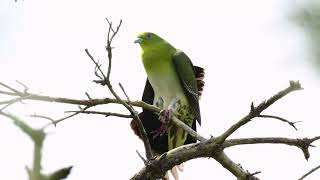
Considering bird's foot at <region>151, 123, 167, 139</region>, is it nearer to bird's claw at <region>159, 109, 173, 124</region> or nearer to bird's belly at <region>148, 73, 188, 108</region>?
bird's claw at <region>159, 109, 173, 124</region>

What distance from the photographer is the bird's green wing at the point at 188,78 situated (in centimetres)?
577

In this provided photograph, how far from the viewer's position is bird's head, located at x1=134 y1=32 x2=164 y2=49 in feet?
20.7

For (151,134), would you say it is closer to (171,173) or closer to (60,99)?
(171,173)

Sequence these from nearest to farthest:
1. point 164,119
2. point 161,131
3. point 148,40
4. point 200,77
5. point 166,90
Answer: point 164,119
point 161,131
point 166,90
point 200,77
point 148,40

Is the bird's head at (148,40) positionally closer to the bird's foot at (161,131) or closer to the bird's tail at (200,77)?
the bird's tail at (200,77)

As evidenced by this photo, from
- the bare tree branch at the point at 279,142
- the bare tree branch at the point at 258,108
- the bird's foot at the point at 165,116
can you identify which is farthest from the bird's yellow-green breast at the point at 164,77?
the bare tree branch at the point at 258,108

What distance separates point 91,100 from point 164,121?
46.2 inches

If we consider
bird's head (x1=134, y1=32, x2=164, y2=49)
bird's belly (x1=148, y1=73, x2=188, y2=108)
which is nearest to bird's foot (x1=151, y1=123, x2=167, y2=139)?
bird's belly (x1=148, y1=73, x2=188, y2=108)

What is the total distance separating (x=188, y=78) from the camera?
5898 millimetres

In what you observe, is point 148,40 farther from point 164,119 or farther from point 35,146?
point 35,146

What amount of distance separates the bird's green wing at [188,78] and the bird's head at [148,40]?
1.17 ft

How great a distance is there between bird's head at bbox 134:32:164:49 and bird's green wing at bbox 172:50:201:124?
36cm

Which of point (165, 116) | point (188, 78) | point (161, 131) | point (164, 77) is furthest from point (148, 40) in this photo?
point (165, 116)

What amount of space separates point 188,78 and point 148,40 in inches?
31.9
